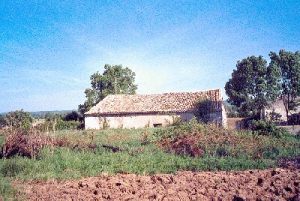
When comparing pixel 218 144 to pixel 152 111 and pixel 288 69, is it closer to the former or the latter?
pixel 152 111

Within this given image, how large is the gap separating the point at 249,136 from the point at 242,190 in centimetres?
1070

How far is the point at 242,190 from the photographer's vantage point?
7.64m

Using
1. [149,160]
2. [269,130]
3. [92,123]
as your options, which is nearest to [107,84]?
[92,123]

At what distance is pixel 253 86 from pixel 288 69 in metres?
5.73

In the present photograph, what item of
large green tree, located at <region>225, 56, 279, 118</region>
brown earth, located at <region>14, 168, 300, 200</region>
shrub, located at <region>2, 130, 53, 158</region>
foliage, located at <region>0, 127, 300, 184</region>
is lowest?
brown earth, located at <region>14, 168, 300, 200</region>

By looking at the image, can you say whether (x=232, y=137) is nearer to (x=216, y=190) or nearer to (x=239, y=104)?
(x=216, y=190)

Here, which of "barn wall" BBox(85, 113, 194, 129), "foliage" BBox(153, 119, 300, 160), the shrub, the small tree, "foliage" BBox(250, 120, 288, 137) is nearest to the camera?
"foliage" BBox(153, 119, 300, 160)

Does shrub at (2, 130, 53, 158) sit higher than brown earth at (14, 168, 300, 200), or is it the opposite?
shrub at (2, 130, 53, 158)

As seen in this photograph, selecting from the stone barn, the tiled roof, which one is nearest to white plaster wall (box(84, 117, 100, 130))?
the stone barn

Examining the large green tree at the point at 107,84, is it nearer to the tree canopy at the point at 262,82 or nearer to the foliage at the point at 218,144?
the tree canopy at the point at 262,82

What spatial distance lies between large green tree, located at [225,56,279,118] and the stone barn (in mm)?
9478

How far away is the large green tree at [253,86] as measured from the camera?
43000 millimetres

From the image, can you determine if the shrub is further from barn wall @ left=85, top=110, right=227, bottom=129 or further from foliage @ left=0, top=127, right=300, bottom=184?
barn wall @ left=85, top=110, right=227, bottom=129

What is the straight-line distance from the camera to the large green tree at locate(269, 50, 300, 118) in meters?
44.9
